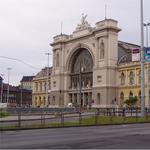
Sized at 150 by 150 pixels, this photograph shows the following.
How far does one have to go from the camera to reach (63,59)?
89375mm

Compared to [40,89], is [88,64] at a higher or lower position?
higher

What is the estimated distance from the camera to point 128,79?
236 feet

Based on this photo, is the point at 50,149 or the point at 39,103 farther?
the point at 39,103

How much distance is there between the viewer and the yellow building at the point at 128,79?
6988 centimetres

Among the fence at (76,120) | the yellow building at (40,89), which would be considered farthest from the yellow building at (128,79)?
the yellow building at (40,89)

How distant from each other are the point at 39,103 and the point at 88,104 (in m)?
31.2

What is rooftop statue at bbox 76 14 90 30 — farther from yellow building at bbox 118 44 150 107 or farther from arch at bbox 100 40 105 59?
yellow building at bbox 118 44 150 107

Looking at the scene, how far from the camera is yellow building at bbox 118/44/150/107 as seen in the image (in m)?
69.9

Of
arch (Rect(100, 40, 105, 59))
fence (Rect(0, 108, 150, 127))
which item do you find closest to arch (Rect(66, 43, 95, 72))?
arch (Rect(100, 40, 105, 59))

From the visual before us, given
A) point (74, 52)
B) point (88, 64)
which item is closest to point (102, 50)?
point (88, 64)

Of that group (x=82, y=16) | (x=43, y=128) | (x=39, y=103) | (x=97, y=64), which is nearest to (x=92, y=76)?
(x=97, y=64)

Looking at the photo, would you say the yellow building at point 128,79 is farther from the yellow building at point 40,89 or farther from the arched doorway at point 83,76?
the yellow building at point 40,89

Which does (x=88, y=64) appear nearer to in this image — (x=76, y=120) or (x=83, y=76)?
(x=83, y=76)

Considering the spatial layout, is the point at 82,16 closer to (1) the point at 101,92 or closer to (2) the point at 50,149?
(1) the point at 101,92
